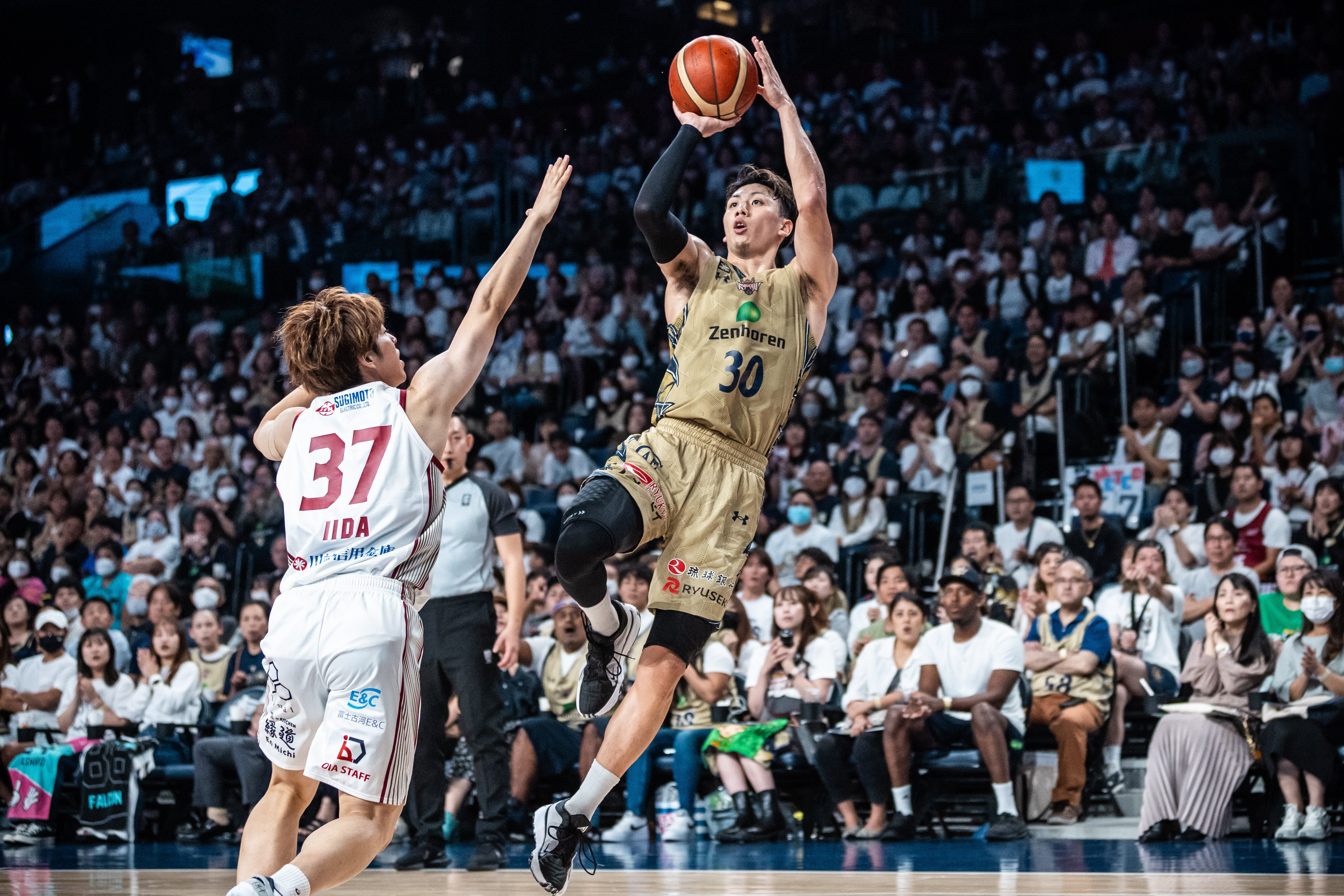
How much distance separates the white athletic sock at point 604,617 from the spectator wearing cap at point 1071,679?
3878 millimetres

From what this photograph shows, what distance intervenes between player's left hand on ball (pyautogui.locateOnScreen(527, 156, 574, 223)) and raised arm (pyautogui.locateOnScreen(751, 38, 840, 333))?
811 mm

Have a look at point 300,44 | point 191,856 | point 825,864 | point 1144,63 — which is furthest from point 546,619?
point 300,44

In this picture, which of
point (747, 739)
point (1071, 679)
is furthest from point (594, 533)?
point (1071, 679)

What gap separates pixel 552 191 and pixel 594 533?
107 cm

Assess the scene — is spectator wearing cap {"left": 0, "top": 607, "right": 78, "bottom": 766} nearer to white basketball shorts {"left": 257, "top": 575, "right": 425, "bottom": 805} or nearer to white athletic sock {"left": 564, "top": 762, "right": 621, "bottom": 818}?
white athletic sock {"left": 564, "top": 762, "right": 621, "bottom": 818}

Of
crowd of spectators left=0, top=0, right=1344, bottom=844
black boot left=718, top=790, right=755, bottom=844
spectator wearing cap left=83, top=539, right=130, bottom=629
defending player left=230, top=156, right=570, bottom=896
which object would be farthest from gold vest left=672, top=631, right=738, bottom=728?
spectator wearing cap left=83, top=539, right=130, bottom=629

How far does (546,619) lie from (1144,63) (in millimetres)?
9666

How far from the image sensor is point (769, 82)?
5008 mm

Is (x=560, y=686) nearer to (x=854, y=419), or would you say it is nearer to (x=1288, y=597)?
(x=854, y=419)

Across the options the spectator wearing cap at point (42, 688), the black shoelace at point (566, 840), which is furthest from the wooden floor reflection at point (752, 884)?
the spectator wearing cap at point (42, 688)

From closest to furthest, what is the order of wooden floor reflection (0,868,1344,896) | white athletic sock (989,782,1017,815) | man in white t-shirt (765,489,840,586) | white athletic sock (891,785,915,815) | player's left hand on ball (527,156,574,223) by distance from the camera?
player's left hand on ball (527,156,574,223)
wooden floor reflection (0,868,1344,896)
white athletic sock (989,782,1017,815)
white athletic sock (891,785,915,815)
man in white t-shirt (765,489,840,586)

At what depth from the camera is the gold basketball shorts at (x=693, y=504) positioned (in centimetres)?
467

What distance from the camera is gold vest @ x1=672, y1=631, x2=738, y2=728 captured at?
338 inches

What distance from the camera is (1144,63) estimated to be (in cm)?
1517
